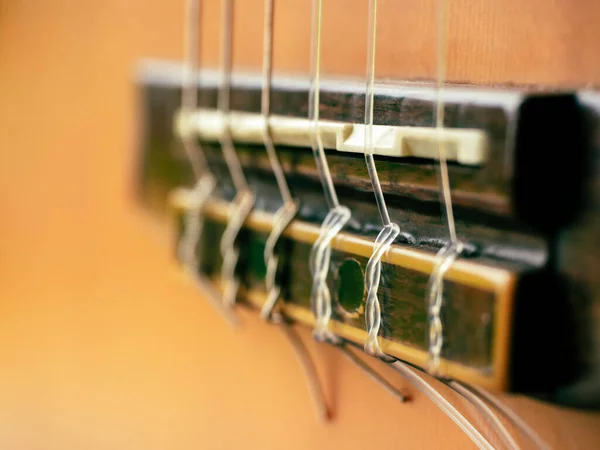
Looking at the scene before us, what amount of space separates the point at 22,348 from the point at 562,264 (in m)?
0.79

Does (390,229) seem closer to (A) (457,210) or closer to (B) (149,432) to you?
(A) (457,210)

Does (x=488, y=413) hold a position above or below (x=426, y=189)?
below

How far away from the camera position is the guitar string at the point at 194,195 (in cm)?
60

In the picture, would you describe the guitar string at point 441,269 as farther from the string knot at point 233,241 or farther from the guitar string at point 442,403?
the string knot at point 233,241

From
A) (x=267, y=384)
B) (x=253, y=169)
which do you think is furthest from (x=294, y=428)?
(x=253, y=169)

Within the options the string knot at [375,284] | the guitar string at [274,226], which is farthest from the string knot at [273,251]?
the string knot at [375,284]

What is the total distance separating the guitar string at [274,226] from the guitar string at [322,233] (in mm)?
43

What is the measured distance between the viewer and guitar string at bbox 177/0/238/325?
0.60 meters

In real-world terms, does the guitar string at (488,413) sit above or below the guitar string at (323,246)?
below

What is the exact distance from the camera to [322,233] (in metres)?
0.44

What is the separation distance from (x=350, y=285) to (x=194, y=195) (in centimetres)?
23

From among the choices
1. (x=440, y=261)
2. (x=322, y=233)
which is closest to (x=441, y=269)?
(x=440, y=261)

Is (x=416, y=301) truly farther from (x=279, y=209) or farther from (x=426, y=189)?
(x=279, y=209)

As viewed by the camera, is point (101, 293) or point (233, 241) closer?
point (233, 241)
